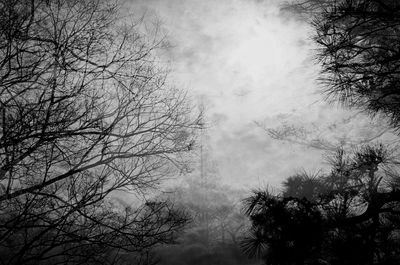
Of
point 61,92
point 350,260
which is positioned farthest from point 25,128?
point 350,260

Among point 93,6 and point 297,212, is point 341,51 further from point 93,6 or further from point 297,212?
point 93,6

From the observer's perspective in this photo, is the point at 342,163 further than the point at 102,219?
Yes

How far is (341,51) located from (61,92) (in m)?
3.76

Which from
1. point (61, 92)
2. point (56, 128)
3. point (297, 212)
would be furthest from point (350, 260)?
point (61, 92)

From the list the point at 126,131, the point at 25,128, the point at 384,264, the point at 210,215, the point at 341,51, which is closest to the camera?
the point at 384,264

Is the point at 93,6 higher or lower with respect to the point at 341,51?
higher

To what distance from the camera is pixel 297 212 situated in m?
2.50

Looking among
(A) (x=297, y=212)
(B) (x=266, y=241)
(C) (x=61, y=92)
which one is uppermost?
(C) (x=61, y=92)

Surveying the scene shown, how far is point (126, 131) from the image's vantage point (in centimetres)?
499

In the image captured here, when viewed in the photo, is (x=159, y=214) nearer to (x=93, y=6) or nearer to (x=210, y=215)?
(x=93, y=6)

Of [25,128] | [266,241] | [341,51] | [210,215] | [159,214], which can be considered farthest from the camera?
[210,215]

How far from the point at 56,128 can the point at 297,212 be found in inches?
115

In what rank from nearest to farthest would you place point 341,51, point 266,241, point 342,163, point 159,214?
point 266,241, point 341,51, point 159,214, point 342,163

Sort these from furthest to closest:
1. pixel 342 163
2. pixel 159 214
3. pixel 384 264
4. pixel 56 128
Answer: pixel 342 163
pixel 159 214
pixel 56 128
pixel 384 264
